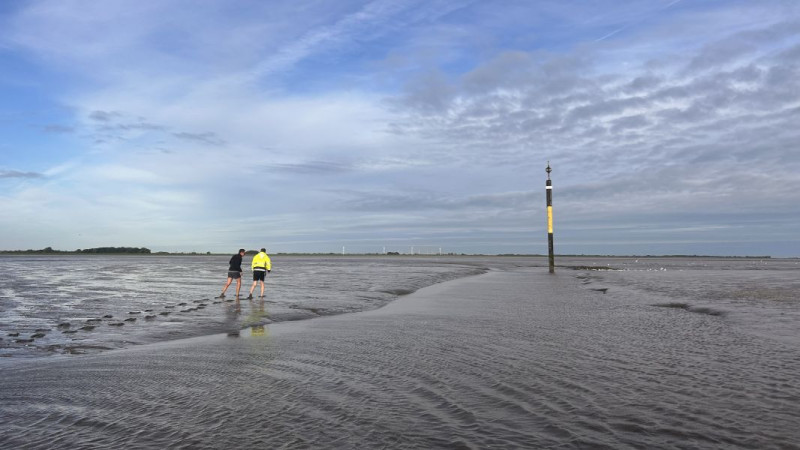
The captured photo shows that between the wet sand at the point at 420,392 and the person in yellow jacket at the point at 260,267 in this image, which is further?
the person in yellow jacket at the point at 260,267

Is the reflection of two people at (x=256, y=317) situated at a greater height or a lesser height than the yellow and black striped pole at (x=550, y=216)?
lesser

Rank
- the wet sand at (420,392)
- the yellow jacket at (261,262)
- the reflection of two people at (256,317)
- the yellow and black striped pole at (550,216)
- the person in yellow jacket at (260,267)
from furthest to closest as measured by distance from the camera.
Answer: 1. the yellow and black striped pole at (550,216)
2. the yellow jacket at (261,262)
3. the person in yellow jacket at (260,267)
4. the reflection of two people at (256,317)
5. the wet sand at (420,392)

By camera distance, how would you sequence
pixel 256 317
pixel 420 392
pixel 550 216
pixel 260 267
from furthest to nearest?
pixel 550 216, pixel 260 267, pixel 256 317, pixel 420 392

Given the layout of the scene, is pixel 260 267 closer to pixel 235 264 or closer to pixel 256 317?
pixel 235 264

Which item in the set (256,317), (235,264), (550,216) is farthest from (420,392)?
(550,216)

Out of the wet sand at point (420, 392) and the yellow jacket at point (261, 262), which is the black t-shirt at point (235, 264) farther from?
the wet sand at point (420, 392)

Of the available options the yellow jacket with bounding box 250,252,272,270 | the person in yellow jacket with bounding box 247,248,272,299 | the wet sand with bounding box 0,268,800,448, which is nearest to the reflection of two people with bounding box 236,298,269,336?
the wet sand with bounding box 0,268,800,448

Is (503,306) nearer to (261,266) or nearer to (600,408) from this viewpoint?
(261,266)

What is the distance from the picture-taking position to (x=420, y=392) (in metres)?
7.53

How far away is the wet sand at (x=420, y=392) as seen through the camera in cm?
571

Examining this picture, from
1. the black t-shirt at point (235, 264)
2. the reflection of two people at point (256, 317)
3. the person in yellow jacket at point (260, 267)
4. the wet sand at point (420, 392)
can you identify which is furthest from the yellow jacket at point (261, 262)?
the wet sand at point (420, 392)

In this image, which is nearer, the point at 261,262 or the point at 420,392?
the point at 420,392

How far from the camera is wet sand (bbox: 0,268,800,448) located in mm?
5711

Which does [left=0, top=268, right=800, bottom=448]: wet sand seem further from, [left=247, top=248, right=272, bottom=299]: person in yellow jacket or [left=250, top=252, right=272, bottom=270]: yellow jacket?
[left=250, top=252, right=272, bottom=270]: yellow jacket
